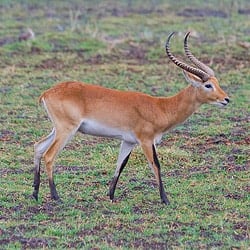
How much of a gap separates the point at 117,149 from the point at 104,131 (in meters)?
1.99

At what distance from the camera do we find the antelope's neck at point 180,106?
8016 mm

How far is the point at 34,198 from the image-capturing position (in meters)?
7.84

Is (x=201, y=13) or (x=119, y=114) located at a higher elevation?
(x=119, y=114)

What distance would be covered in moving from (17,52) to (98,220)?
8941 millimetres

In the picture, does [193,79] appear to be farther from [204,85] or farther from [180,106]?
[180,106]

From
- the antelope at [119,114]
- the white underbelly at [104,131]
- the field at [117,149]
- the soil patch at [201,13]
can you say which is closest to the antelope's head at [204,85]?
the antelope at [119,114]

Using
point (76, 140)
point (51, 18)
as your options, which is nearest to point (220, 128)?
point (76, 140)

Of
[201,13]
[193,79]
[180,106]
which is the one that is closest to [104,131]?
[180,106]

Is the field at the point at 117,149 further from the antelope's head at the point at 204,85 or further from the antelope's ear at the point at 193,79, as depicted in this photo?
the antelope's ear at the point at 193,79

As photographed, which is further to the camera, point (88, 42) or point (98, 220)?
point (88, 42)

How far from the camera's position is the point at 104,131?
7.86 metres

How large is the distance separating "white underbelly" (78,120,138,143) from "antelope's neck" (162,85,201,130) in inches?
14.6

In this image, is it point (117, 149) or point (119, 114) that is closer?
point (119, 114)

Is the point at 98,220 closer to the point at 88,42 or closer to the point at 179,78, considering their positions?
the point at 179,78
